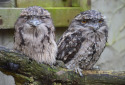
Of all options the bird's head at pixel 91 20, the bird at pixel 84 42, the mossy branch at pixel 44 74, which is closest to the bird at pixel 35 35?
the mossy branch at pixel 44 74

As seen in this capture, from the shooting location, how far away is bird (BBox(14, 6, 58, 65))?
1.48 meters

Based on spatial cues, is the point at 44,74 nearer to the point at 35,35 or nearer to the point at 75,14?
the point at 35,35

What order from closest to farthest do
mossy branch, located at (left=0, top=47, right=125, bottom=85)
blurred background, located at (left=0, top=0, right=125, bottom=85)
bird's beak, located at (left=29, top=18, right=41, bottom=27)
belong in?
1. mossy branch, located at (left=0, top=47, right=125, bottom=85)
2. bird's beak, located at (left=29, top=18, right=41, bottom=27)
3. blurred background, located at (left=0, top=0, right=125, bottom=85)

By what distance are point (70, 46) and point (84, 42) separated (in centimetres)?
13

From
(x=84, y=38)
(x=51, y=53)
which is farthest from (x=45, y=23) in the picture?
(x=84, y=38)

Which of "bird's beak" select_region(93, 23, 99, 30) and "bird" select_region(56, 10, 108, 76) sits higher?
"bird's beak" select_region(93, 23, 99, 30)

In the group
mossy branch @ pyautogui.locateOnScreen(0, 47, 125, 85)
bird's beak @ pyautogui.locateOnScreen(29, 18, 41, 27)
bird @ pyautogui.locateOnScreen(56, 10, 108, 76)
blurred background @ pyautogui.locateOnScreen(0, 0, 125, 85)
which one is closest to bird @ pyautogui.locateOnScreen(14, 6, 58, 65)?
bird's beak @ pyautogui.locateOnScreen(29, 18, 41, 27)

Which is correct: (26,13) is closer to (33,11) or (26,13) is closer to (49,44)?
(33,11)

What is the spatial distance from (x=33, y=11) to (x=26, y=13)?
64mm

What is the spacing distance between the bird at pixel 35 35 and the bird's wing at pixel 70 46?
0.77 ft

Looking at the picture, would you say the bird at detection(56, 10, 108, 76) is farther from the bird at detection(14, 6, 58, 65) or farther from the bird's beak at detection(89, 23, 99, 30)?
the bird at detection(14, 6, 58, 65)

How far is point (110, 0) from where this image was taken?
2768 millimetres

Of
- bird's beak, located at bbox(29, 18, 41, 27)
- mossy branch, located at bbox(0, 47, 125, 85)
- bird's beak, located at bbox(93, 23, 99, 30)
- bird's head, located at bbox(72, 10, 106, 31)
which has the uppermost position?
bird's beak, located at bbox(29, 18, 41, 27)

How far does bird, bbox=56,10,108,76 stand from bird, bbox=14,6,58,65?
0.25 m
